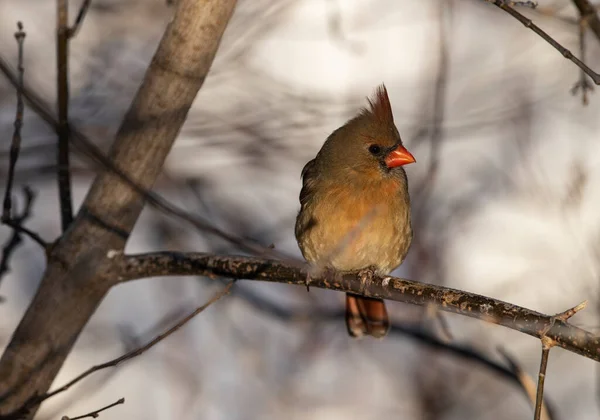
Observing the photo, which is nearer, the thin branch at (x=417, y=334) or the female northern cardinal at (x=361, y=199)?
the thin branch at (x=417, y=334)

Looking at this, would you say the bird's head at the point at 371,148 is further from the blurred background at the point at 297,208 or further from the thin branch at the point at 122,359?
the thin branch at the point at 122,359

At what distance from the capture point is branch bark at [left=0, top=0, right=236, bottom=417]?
2.74m

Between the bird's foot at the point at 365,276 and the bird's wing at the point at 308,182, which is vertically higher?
the bird's wing at the point at 308,182

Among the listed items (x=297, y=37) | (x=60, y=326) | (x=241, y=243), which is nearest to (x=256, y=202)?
(x=297, y=37)

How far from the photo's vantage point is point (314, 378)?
509 centimetres

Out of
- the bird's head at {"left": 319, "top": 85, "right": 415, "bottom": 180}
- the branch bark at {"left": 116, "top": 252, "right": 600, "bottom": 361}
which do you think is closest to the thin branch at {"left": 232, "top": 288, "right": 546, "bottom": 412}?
the branch bark at {"left": 116, "top": 252, "right": 600, "bottom": 361}

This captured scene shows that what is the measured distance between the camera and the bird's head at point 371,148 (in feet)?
11.7

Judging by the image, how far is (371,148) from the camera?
11.9ft

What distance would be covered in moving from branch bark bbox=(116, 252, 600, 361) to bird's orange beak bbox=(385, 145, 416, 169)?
561 mm

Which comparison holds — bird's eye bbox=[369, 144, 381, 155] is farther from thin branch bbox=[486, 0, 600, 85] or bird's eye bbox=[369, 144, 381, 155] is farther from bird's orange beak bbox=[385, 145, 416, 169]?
thin branch bbox=[486, 0, 600, 85]

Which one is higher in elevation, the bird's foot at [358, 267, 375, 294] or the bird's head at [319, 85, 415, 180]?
the bird's head at [319, 85, 415, 180]

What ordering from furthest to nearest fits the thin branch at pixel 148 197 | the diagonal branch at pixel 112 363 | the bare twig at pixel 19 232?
1. the bare twig at pixel 19 232
2. the diagonal branch at pixel 112 363
3. the thin branch at pixel 148 197

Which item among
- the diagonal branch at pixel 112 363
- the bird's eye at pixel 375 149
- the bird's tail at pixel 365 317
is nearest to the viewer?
the diagonal branch at pixel 112 363

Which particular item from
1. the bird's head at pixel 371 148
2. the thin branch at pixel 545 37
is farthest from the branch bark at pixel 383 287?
the thin branch at pixel 545 37
